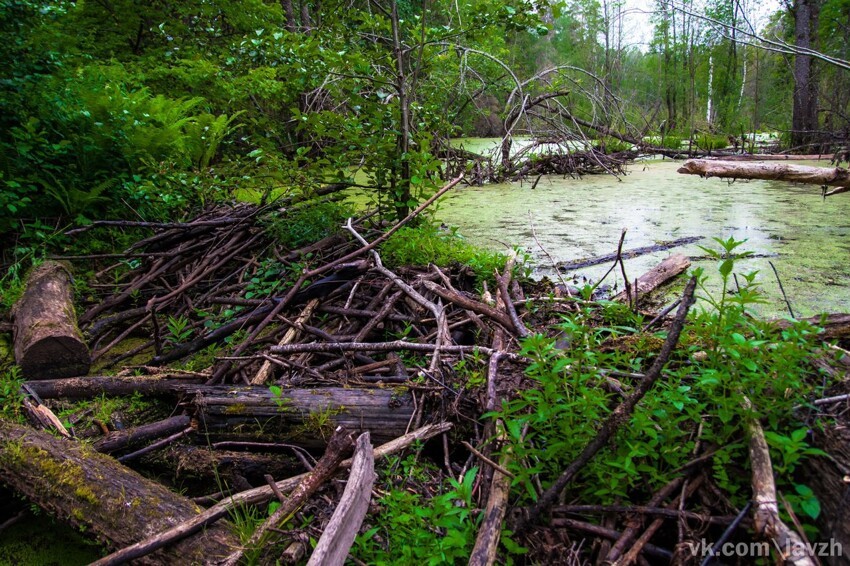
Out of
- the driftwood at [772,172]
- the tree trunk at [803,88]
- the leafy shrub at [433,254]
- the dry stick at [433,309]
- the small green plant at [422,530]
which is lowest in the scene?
the small green plant at [422,530]

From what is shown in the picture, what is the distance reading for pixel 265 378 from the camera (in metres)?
1.89

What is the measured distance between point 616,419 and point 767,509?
0.31 meters

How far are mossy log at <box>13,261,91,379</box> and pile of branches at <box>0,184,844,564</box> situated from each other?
13 centimetres

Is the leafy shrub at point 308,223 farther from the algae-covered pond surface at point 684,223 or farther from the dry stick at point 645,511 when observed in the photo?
the dry stick at point 645,511

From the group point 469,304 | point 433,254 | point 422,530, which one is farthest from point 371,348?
point 433,254

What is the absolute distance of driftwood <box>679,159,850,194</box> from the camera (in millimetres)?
2840

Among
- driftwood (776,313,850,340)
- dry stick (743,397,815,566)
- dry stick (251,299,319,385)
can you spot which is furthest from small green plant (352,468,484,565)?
driftwood (776,313,850,340)

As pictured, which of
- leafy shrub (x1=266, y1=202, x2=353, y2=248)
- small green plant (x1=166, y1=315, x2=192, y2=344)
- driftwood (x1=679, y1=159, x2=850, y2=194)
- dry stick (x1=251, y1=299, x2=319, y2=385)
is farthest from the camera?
leafy shrub (x1=266, y1=202, x2=353, y2=248)

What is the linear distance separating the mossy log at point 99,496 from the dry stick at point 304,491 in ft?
0.19

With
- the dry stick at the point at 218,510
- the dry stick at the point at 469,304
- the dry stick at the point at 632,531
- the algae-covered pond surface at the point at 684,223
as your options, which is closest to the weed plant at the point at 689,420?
the dry stick at the point at 632,531

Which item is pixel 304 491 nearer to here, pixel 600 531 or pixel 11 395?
pixel 600 531

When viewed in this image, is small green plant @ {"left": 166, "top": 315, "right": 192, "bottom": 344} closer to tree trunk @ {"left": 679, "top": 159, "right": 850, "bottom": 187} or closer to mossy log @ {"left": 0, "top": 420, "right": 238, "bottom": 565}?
mossy log @ {"left": 0, "top": 420, "right": 238, "bottom": 565}

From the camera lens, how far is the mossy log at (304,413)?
5.19 feet

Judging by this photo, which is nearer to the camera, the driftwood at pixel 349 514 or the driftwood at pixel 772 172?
the driftwood at pixel 349 514
